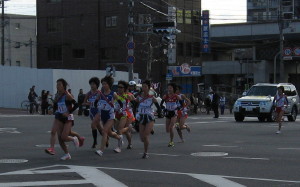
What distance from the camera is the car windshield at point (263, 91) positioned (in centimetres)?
2972

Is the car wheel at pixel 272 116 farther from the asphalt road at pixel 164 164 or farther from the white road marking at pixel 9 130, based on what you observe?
the white road marking at pixel 9 130

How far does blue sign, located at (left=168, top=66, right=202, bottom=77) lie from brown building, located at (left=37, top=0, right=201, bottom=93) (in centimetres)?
174

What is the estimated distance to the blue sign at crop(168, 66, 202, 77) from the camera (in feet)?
178

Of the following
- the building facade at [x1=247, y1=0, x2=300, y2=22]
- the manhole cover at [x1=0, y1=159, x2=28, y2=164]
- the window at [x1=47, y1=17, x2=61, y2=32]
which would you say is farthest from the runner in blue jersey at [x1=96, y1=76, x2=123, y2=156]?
the building facade at [x1=247, y1=0, x2=300, y2=22]

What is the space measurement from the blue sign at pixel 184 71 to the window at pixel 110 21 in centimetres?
826

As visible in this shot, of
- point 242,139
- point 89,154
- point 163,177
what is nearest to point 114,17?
point 242,139

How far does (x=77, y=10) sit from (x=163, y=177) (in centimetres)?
5331

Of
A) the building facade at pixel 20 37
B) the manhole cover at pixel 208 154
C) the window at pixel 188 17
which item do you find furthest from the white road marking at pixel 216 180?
the building facade at pixel 20 37

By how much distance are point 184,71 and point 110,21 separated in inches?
426

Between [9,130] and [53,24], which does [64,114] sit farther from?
[53,24]

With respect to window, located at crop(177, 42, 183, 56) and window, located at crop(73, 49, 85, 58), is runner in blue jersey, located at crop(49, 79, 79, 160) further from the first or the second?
window, located at crop(73, 49, 85, 58)

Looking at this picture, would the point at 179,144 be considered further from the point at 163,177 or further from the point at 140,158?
the point at 163,177

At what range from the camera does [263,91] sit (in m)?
Answer: 30.0

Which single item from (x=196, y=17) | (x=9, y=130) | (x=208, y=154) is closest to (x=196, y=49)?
(x=196, y=17)
